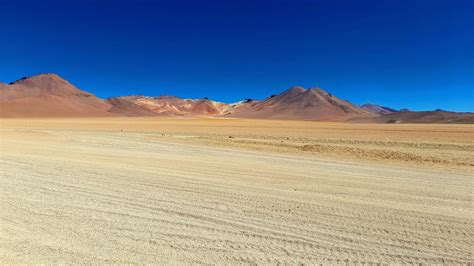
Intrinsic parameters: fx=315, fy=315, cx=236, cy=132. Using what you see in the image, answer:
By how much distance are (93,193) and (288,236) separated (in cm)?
397

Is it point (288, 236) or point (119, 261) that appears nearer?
point (119, 261)

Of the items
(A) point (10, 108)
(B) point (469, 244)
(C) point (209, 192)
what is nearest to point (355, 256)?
(B) point (469, 244)

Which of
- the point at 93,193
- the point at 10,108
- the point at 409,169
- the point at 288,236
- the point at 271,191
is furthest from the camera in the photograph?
the point at 10,108

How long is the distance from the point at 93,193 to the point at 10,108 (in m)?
194

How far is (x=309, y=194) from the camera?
6.43 meters

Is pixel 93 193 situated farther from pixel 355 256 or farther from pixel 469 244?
pixel 469 244

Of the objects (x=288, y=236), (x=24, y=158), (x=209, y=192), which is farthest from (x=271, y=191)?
(x=24, y=158)

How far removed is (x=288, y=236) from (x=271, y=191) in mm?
2370

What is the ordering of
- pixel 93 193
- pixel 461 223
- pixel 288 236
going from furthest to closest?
pixel 93 193 → pixel 461 223 → pixel 288 236

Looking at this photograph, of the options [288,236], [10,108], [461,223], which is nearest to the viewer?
[288,236]

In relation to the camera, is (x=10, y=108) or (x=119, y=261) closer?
(x=119, y=261)

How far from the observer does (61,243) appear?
396 cm

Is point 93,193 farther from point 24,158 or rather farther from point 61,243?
point 24,158

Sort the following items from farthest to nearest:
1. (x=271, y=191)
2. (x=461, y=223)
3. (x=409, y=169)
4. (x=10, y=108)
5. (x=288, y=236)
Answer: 1. (x=10, y=108)
2. (x=409, y=169)
3. (x=271, y=191)
4. (x=461, y=223)
5. (x=288, y=236)
